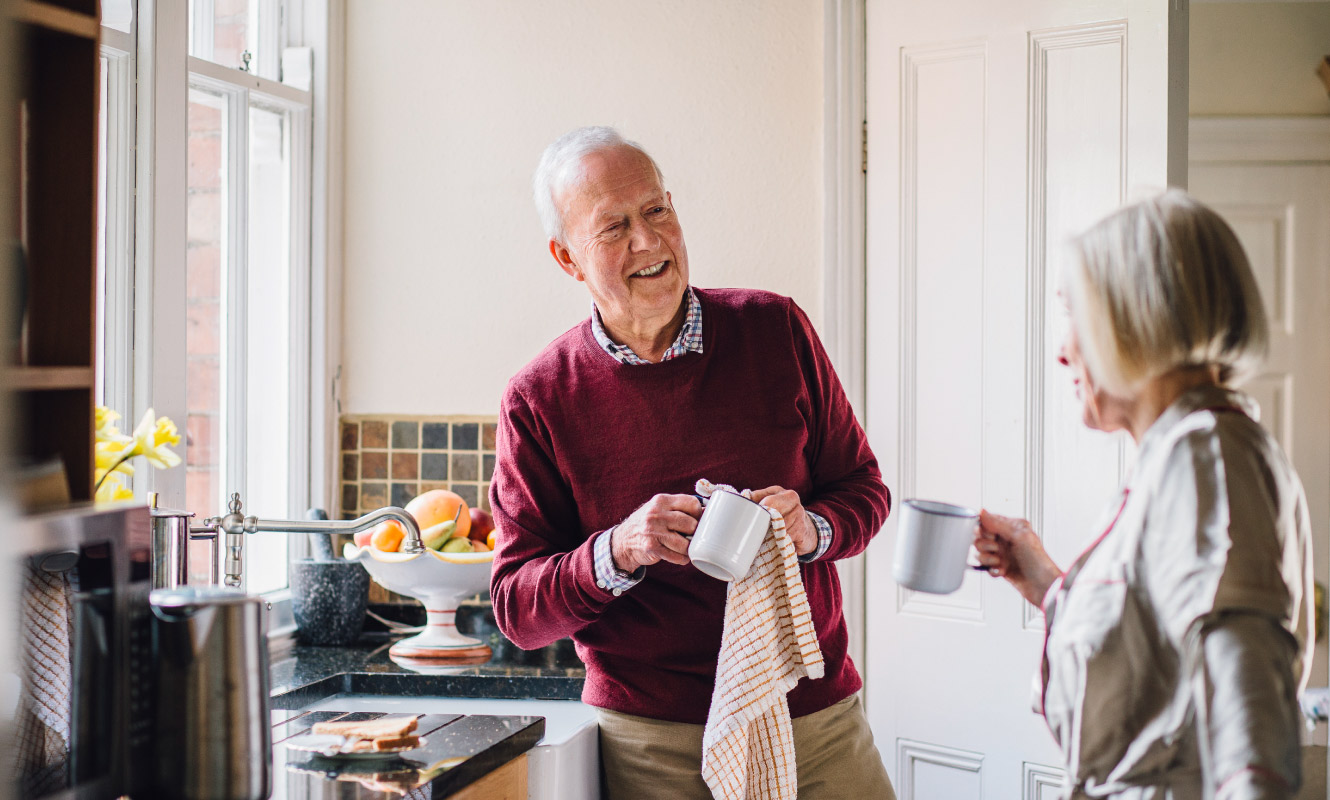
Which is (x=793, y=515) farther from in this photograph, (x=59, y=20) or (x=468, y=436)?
(x=468, y=436)

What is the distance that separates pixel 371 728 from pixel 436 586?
635 mm

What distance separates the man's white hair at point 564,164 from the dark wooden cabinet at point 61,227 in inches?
27.1

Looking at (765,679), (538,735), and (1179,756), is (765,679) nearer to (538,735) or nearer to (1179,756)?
(538,735)

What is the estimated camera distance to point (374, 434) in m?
2.48

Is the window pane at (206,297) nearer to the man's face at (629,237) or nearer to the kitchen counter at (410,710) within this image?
the kitchen counter at (410,710)

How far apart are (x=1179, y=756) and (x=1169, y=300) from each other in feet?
1.21

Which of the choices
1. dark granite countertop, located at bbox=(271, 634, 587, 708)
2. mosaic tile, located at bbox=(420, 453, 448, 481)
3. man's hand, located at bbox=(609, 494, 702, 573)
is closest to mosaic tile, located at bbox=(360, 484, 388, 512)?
mosaic tile, located at bbox=(420, 453, 448, 481)

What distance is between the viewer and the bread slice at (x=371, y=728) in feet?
4.88

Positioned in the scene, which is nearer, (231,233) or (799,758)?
(799,758)

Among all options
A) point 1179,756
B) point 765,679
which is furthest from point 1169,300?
point 765,679

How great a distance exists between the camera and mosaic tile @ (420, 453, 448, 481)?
95.9 inches

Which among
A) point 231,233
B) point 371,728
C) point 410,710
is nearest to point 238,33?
point 231,233

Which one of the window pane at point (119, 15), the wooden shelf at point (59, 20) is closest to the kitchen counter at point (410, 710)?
the wooden shelf at point (59, 20)

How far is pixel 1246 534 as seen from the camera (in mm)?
859
